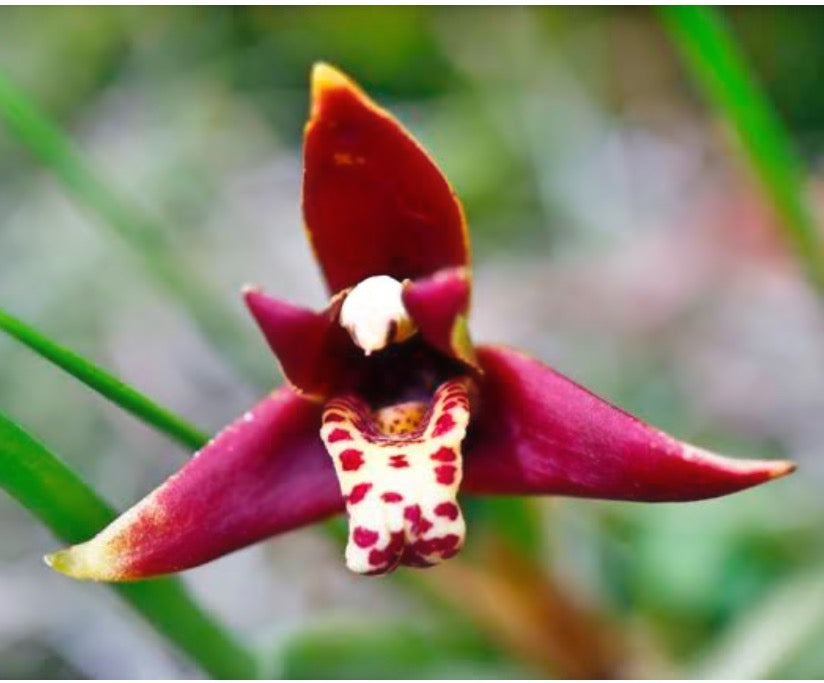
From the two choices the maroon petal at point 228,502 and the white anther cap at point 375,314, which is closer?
the maroon petal at point 228,502

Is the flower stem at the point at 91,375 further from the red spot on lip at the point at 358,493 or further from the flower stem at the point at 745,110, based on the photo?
the flower stem at the point at 745,110

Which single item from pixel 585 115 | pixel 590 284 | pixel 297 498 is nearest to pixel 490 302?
pixel 590 284

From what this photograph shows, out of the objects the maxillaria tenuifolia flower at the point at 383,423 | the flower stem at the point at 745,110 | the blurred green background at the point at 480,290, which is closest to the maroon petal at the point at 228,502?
the maxillaria tenuifolia flower at the point at 383,423

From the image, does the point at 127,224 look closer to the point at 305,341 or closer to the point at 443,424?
the point at 305,341

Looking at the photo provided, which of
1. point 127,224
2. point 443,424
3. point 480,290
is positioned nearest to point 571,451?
point 443,424

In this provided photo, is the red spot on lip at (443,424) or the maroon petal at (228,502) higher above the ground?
the red spot on lip at (443,424)

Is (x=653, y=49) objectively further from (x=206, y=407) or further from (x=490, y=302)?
(x=206, y=407)
